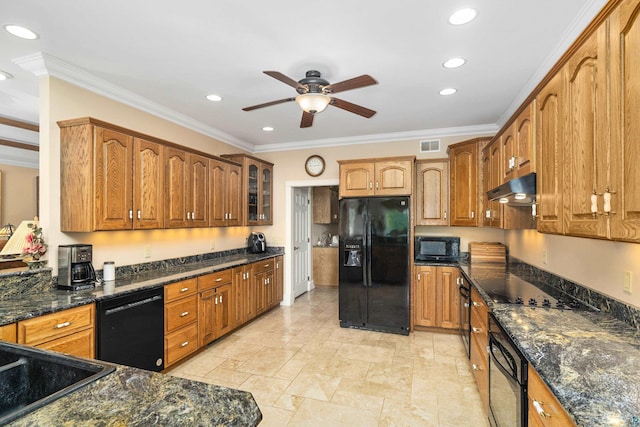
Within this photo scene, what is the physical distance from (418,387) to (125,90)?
3.84m

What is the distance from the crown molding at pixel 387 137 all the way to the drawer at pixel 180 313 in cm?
289

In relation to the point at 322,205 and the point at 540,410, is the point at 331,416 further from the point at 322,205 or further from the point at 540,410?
the point at 322,205

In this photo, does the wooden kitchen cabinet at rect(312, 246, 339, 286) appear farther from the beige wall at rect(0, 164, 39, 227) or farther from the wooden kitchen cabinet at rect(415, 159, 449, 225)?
the beige wall at rect(0, 164, 39, 227)

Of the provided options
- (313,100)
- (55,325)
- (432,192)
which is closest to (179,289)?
(55,325)

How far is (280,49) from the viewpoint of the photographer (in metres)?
2.41

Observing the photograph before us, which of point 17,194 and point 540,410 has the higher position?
point 17,194

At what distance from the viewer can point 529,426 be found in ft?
4.70

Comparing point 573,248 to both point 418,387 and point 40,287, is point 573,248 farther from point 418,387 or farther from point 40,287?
point 40,287

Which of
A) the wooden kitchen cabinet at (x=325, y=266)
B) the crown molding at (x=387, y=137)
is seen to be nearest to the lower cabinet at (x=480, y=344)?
the crown molding at (x=387, y=137)

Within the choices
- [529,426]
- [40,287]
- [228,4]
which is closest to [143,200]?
[40,287]

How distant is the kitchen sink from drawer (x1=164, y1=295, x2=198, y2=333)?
1801 millimetres

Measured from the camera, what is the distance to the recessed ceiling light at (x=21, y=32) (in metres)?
2.11

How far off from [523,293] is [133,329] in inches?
119

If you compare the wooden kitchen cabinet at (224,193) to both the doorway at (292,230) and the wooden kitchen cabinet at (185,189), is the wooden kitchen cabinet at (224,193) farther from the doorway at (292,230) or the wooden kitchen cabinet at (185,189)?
the doorway at (292,230)
